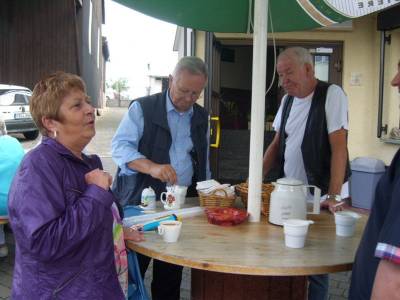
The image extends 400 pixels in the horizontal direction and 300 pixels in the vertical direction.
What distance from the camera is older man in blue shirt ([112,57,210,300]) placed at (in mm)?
2732

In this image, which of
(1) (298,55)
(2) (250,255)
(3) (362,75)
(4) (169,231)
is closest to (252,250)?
(2) (250,255)

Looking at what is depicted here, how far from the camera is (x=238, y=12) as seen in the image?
3094 mm

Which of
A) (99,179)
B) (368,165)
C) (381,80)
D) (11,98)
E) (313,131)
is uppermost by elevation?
(381,80)

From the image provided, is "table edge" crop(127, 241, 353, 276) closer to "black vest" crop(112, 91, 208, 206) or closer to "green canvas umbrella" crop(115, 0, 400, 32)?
"black vest" crop(112, 91, 208, 206)

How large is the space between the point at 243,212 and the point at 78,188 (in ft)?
3.00

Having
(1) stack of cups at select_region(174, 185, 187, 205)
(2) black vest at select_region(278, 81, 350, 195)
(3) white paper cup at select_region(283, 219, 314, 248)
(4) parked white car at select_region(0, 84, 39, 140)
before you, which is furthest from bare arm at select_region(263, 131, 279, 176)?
(4) parked white car at select_region(0, 84, 39, 140)

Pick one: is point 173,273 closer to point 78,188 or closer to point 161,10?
point 78,188

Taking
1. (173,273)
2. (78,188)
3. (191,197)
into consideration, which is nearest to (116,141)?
(191,197)

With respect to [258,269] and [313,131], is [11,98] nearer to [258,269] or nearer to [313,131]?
[313,131]

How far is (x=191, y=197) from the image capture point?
2982mm

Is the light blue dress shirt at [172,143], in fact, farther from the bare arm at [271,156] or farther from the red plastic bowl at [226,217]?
the bare arm at [271,156]

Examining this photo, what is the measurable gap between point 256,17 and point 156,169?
0.93m

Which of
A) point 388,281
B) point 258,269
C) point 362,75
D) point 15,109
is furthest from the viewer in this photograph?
point 15,109

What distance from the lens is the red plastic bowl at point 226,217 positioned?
2.23m
